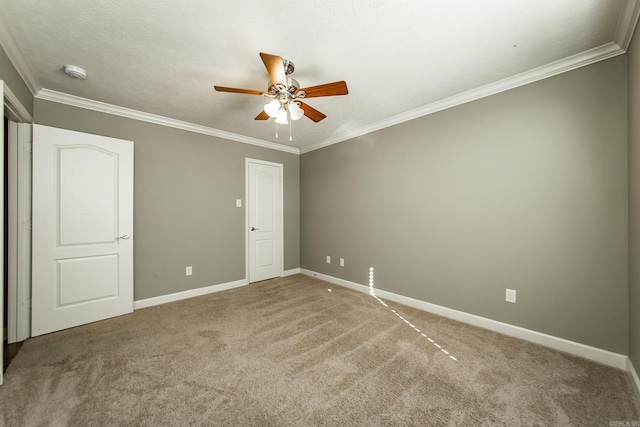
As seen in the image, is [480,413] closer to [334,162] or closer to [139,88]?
[334,162]

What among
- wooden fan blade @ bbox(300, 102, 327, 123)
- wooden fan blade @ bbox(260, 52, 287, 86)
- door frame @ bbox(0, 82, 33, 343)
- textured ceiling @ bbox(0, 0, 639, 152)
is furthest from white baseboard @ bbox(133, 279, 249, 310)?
wooden fan blade @ bbox(260, 52, 287, 86)

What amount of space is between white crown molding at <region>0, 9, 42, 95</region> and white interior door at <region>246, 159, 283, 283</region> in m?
2.39

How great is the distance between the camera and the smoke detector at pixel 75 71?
2.15 m

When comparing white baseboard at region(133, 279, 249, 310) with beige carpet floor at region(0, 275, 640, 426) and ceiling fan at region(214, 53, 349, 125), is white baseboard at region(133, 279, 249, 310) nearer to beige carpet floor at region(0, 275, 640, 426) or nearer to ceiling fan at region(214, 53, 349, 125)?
beige carpet floor at region(0, 275, 640, 426)

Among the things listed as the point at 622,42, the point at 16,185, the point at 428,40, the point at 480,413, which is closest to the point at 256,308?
the point at 480,413

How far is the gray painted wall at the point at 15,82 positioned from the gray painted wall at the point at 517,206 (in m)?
3.57

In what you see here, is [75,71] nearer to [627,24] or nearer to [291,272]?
[291,272]

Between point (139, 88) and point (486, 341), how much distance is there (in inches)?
165

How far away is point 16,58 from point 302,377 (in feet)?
11.1

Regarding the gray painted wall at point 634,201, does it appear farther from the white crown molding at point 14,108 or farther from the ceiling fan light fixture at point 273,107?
the white crown molding at point 14,108

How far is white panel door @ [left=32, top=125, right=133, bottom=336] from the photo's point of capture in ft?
8.13

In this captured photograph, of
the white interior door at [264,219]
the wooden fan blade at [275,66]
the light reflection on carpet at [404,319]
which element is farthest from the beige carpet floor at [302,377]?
the wooden fan blade at [275,66]

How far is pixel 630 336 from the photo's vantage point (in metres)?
1.84

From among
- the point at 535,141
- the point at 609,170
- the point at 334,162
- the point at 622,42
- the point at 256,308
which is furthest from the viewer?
the point at 334,162
